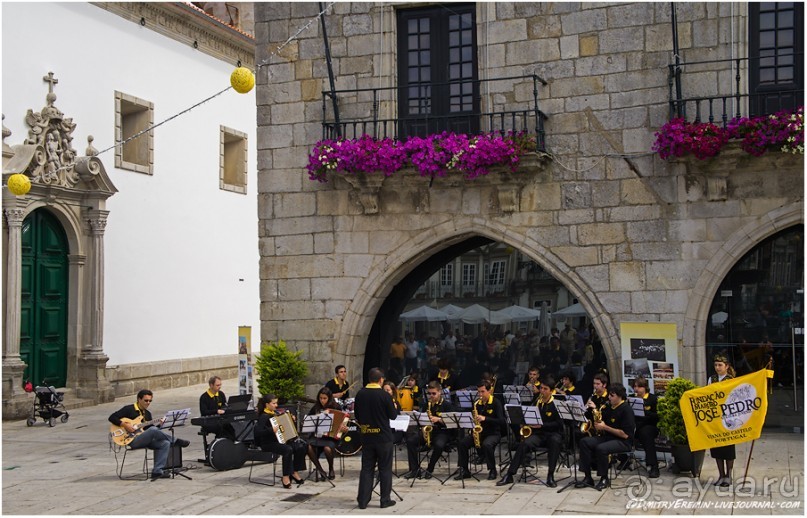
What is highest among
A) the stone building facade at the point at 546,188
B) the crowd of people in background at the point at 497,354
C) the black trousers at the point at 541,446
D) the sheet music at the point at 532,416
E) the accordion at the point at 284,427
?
the stone building facade at the point at 546,188

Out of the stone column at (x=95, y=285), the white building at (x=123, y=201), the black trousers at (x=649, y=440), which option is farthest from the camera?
the stone column at (x=95, y=285)

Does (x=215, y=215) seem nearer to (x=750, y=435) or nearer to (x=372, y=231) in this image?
(x=372, y=231)

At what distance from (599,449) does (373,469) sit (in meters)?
2.36

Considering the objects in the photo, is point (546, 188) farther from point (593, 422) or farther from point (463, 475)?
point (463, 475)

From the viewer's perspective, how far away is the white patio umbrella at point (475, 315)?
14930 mm

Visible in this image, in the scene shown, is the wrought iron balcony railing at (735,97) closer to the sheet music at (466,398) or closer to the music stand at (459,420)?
the sheet music at (466,398)

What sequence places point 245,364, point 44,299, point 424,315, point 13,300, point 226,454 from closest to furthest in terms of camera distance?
point 226,454 → point 424,315 → point 245,364 → point 13,300 → point 44,299

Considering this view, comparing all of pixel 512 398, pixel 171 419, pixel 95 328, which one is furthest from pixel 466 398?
pixel 95 328

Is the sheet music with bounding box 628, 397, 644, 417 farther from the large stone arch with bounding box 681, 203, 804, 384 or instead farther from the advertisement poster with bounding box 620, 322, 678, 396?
the large stone arch with bounding box 681, 203, 804, 384

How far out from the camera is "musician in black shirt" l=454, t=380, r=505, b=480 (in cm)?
1155

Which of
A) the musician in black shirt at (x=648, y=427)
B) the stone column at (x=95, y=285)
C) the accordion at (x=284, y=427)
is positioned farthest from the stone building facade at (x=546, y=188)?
the stone column at (x=95, y=285)

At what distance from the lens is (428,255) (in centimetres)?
1477

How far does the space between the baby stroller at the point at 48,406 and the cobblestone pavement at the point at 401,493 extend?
3.40 metres

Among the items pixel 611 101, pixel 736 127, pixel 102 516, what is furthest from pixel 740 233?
pixel 102 516
